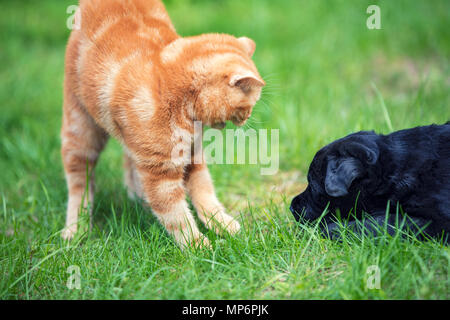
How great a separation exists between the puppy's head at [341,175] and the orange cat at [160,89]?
510mm

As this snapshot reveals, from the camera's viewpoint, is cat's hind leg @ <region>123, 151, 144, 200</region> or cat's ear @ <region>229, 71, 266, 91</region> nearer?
cat's ear @ <region>229, 71, 266, 91</region>

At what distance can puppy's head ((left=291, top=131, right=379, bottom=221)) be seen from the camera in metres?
2.17

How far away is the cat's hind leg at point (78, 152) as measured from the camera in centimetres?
296

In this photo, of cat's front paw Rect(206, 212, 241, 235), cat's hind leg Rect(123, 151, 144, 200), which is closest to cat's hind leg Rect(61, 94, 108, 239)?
cat's hind leg Rect(123, 151, 144, 200)

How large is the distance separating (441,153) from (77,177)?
8.16 feet

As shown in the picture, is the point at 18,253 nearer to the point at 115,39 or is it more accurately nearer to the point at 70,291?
the point at 70,291

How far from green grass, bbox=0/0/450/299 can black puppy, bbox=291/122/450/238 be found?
0.14 metres

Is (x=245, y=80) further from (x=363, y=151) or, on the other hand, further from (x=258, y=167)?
(x=258, y=167)

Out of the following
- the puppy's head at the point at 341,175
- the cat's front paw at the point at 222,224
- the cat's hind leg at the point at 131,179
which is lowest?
the cat's front paw at the point at 222,224

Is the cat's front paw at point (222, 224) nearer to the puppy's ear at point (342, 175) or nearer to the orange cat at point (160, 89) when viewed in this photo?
the orange cat at point (160, 89)

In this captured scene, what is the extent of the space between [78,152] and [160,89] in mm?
1079

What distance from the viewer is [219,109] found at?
232 centimetres

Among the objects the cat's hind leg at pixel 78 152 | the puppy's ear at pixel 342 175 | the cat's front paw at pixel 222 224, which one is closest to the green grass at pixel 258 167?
the cat's front paw at pixel 222 224

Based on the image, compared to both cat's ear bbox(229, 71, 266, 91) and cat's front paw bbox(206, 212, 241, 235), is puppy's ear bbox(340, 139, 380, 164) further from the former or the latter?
cat's front paw bbox(206, 212, 241, 235)
